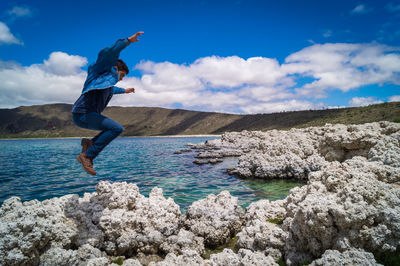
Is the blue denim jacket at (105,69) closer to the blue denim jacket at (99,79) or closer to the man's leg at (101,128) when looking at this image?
the blue denim jacket at (99,79)

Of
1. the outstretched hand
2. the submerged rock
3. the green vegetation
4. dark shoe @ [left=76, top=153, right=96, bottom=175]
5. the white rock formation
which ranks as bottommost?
the green vegetation

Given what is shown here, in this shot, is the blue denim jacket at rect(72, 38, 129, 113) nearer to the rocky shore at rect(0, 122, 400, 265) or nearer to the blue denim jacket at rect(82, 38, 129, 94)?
the blue denim jacket at rect(82, 38, 129, 94)

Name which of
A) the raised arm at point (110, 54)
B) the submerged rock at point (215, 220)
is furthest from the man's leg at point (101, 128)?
the submerged rock at point (215, 220)

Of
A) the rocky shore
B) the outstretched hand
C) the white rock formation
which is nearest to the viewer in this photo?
the white rock formation

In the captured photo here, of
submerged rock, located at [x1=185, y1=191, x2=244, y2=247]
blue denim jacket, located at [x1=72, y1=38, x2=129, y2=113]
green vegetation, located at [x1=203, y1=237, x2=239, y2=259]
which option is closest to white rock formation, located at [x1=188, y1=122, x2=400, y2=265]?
green vegetation, located at [x1=203, y1=237, x2=239, y2=259]

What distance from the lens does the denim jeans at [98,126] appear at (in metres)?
5.29

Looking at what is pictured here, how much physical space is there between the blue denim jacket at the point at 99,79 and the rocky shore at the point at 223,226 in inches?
105

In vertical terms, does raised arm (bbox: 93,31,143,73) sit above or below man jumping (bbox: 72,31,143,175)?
above

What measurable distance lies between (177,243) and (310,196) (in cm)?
362

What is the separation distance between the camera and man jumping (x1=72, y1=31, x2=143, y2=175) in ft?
16.7

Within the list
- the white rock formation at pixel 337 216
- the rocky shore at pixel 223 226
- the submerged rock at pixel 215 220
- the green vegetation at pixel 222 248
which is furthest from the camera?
the submerged rock at pixel 215 220

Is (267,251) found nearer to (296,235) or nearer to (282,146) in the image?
(296,235)

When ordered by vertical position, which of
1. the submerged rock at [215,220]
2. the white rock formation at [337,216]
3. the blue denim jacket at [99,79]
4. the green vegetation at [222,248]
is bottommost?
the green vegetation at [222,248]

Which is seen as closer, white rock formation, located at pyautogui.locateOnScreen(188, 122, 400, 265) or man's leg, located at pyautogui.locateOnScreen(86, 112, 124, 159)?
white rock formation, located at pyautogui.locateOnScreen(188, 122, 400, 265)
